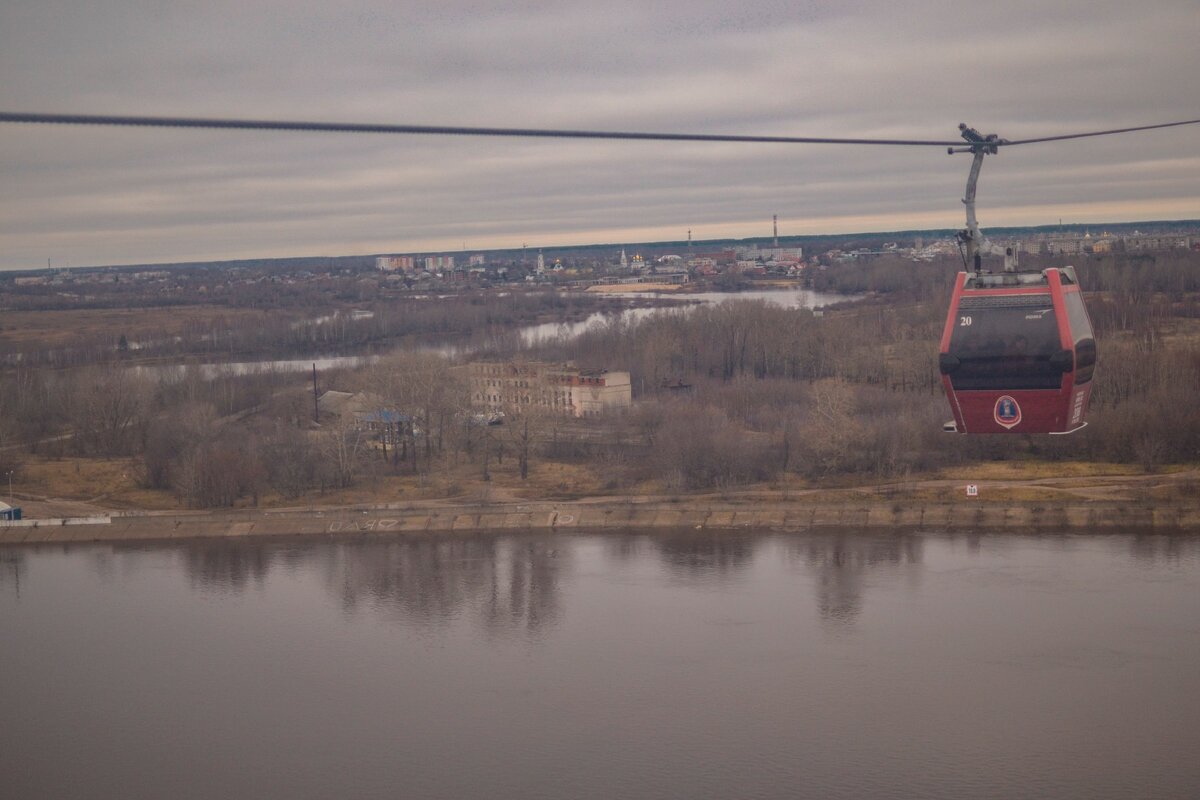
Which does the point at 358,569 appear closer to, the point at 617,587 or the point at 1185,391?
the point at 617,587

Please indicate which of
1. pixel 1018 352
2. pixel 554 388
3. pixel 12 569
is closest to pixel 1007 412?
pixel 1018 352

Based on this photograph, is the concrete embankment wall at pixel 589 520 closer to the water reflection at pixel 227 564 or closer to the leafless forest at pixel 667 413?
the water reflection at pixel 227 564

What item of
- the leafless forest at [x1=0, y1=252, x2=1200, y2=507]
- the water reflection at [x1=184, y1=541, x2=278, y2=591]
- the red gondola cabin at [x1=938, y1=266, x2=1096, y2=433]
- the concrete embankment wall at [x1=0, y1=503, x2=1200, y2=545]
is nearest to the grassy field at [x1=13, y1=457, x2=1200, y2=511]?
the leafless forest at [x1=0, y1=252, x2=1200, y2=507]

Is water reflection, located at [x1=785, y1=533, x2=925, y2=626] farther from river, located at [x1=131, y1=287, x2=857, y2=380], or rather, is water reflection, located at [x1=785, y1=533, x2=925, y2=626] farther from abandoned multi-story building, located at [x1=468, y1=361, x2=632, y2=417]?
river, located at [x1=131, y1=287, x2=857, y2=380]

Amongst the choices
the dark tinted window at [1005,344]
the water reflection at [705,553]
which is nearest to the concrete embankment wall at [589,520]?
the water reflection at [705,553]

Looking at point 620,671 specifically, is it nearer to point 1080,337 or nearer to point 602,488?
point 1080,337

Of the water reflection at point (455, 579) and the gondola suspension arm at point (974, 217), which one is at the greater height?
the gondola suspension arm at point (974, 217)
